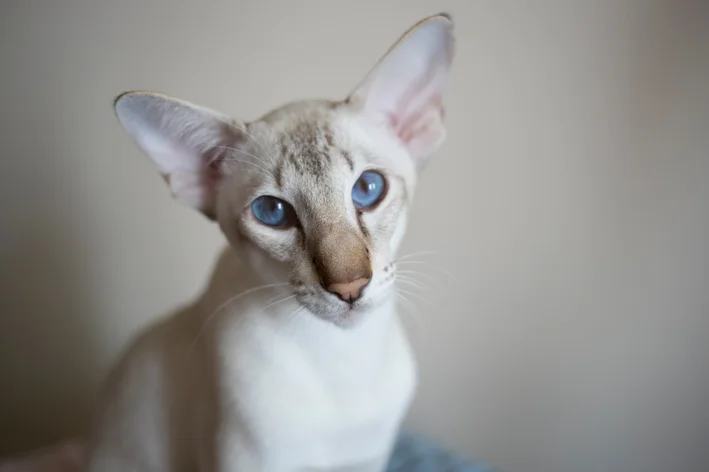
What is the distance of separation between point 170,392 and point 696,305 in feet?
3.10

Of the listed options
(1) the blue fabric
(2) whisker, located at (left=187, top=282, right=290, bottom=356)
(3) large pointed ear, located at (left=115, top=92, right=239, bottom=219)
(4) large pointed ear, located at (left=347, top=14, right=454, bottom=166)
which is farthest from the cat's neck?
(1) the blue fabric

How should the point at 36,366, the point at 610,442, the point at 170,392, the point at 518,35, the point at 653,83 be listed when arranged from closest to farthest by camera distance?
the point at 170,392 → the point at 653,83 → the point at 518,35 → the point at 610,442 → the point at 36,366

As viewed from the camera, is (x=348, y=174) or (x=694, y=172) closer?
(x=348, y=174)

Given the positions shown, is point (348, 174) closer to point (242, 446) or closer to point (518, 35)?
point (242, 446)

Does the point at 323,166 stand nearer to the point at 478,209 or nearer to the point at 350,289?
the point at 350,289

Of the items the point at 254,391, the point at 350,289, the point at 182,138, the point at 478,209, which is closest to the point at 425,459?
the point at 478,209

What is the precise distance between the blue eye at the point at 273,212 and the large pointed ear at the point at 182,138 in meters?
0.10

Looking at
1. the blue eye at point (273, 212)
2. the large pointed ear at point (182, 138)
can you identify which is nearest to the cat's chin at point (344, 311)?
the blue eye at point (273, 212)

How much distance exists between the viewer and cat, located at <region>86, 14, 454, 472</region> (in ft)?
2.23

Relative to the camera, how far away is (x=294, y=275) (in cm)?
68

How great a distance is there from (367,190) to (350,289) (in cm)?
14

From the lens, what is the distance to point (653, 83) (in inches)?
39.9

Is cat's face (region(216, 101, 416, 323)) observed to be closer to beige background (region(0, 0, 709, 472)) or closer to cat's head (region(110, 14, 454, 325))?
cat's head (region(110, 14, 454, 325))

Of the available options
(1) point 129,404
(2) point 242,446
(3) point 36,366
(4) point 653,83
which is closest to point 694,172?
(4) point 653,83
